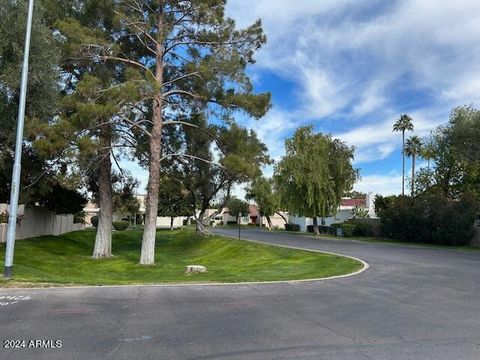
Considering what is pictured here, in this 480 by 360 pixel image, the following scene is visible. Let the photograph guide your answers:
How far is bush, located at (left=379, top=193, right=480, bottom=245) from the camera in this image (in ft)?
128

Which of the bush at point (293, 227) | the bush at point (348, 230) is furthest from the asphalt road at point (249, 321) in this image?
the bush at point (293, 227)

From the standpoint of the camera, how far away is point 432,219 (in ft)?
137

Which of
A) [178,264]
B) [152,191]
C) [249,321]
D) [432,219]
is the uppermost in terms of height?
[152,191]

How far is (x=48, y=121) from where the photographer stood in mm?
23984

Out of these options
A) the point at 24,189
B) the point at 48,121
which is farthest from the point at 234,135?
the point at 24,189

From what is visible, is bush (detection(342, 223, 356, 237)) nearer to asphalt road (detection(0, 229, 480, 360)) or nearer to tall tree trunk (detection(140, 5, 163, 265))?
tall tree trunk (detection(140, 5, 163, 265))

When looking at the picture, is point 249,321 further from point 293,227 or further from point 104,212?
point 293,227

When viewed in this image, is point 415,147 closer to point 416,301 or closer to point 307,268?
point 307,268

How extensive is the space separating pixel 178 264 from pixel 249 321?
18.6 metres

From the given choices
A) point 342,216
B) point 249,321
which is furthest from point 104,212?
point 342,216

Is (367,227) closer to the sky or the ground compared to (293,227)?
closer to the sky

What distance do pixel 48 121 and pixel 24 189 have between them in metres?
5.82

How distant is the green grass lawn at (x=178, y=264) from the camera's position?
1659 centimetres

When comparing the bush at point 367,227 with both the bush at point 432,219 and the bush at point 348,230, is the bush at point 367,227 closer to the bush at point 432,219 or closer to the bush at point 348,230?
the bush at point 348,230
